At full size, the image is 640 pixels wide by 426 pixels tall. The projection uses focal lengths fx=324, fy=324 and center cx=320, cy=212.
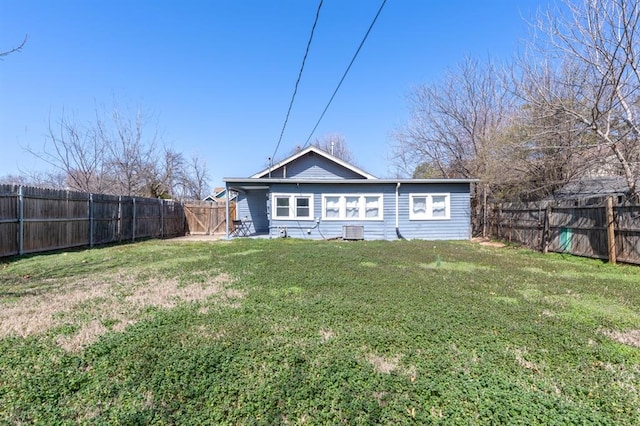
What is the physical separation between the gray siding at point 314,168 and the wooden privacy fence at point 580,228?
7.94 m

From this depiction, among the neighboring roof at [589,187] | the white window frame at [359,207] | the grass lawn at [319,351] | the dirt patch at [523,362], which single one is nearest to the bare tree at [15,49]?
the grass lawn at [319,351]

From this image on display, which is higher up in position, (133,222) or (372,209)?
(372,209)

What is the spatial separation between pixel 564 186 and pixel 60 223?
1812 centimetres

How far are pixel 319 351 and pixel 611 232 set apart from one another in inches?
338

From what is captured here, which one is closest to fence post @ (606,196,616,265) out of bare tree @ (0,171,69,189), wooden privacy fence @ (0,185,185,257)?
wooden privacy fence @ (0,185,185,257)

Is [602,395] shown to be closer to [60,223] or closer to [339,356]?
[339,356]

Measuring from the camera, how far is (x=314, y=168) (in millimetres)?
17219

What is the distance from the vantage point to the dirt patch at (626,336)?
3.26 metres

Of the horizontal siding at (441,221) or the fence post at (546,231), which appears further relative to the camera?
the horizontal siding at (441,221)

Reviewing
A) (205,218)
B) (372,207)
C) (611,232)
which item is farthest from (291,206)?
(611,232)

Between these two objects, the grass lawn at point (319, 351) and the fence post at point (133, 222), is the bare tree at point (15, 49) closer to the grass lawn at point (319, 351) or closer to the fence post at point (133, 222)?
the grass lawn at point (319, 351)

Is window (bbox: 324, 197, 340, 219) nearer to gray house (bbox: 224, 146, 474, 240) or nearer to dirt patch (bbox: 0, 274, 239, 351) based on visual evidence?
gray house (bbox: 224, 146, 474, 240)

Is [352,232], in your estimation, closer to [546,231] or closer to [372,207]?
[372,207]

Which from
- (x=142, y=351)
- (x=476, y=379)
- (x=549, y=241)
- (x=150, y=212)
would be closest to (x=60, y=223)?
(x=150, y=212)
